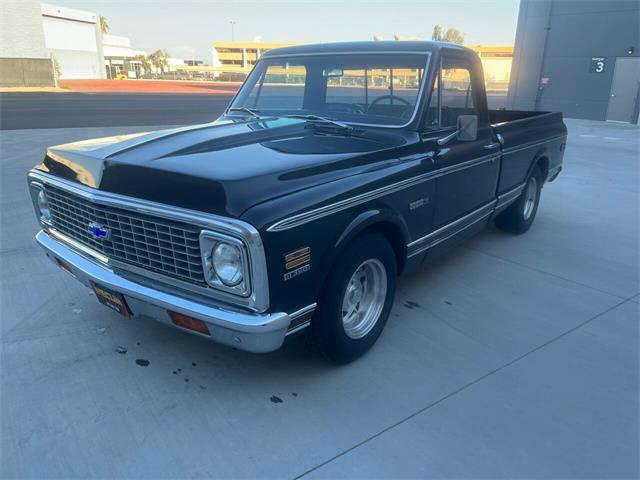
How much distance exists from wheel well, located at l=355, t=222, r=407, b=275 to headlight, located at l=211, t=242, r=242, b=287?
0.86m

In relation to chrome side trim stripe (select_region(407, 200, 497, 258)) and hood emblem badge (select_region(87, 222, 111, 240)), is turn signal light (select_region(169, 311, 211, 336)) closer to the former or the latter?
hood emblem badge (select_region(87, 222, 111, 240))

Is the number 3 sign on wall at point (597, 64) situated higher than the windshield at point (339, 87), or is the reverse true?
the number 3 sign on wall at point (597, 64)

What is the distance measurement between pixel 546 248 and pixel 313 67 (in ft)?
10.2

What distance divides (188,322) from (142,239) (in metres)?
0.51

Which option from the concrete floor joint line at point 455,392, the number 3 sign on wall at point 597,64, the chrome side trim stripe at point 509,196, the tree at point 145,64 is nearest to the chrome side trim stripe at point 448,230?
the chrome side trim stripe at point 509,196

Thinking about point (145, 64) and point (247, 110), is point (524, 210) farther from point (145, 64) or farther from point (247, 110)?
point (145, 64)

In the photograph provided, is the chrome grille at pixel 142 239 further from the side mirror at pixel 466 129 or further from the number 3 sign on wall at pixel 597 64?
the number 3 sign on wall at pixel 597 64

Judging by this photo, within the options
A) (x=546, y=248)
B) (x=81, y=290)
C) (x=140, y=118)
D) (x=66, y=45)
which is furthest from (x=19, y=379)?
(x=66, y=45)

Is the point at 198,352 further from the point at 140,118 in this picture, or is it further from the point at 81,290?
the point at 140,118

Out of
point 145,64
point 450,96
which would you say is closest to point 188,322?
point 450,96

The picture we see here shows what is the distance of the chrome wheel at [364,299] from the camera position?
120 inches

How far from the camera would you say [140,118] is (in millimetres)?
17000

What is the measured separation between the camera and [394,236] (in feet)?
10.5

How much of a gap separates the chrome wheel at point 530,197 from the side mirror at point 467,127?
7.88ft
